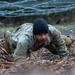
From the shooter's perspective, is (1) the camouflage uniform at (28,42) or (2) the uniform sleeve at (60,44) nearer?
(1) the camouflage uniform at (28,42)

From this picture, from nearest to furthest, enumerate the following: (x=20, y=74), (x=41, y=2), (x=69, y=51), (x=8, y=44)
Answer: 1. (x=20, y=74)
2. (x=8, y=44)
3. (x=69, y=51)
4. (x=41, y=2)

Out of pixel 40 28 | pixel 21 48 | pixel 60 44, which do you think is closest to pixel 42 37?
pixel 40 28

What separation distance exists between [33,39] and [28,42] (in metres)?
0.12

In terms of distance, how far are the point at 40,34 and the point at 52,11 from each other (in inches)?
308

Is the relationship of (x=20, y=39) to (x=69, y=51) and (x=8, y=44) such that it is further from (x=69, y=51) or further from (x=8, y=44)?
(x=69, y=51)

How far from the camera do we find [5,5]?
12680mm

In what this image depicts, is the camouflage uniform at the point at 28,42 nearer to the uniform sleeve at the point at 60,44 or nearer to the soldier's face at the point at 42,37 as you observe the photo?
the uniform sleeve at the point at 60,44

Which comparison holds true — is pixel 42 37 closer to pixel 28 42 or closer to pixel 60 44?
pixel 28 42

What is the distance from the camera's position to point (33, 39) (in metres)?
5.48

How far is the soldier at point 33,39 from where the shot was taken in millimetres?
5215

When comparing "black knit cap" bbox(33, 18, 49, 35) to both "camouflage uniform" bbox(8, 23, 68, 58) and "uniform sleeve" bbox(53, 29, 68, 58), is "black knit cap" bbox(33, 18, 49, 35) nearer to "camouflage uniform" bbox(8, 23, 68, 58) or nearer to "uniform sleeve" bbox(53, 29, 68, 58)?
"camouflage uniform" bbox(8, 23, 68, 58)

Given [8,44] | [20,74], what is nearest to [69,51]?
[8,44]

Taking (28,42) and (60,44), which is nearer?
(28,42)

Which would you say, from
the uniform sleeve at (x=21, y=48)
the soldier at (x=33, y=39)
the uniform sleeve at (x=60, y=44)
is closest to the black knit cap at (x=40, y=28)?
the soldier at (x=33, y=39)
